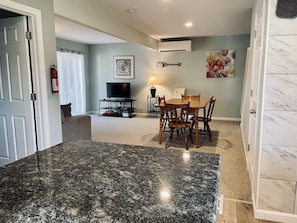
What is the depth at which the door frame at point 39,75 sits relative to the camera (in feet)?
8.53

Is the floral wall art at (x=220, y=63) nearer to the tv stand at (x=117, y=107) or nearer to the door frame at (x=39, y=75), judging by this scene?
the tv stand at (x=117, y=107)

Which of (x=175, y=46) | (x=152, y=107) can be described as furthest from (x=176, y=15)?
(x=152, y=107)

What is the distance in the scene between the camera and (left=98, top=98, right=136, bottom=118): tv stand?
7.41 m

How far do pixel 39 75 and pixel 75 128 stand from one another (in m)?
1.29

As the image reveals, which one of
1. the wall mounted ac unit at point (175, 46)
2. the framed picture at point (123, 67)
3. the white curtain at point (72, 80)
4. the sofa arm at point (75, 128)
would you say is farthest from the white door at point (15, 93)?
the framed picture at point (123, 67)

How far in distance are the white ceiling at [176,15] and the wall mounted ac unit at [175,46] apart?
785 mm

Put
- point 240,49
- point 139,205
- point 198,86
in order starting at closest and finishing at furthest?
point 139,205, point 240,49, point 198,86

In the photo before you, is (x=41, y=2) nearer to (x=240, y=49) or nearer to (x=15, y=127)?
(x=15, y=127)

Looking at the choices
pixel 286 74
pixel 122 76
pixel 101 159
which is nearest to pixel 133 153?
pixel 101 159

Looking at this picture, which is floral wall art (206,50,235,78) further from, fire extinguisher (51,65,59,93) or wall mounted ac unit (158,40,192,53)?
fire extinguisher (51,65,59,93)

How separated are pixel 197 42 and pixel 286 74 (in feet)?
16.8

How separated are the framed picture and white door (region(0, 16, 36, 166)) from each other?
4.95m

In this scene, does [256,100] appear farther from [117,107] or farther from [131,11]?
[117,107]

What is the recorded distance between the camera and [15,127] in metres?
2.91
